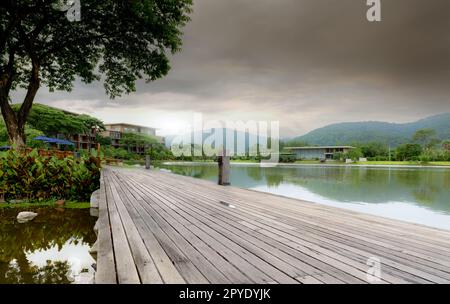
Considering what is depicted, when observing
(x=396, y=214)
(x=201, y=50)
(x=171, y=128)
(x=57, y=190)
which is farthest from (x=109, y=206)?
(x=171, y=128)

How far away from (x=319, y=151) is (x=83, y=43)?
78385 millimetres

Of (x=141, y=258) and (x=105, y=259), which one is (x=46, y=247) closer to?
(x=105, y=259)

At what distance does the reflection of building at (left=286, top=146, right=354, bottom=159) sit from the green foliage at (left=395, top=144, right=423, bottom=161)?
57.4ft

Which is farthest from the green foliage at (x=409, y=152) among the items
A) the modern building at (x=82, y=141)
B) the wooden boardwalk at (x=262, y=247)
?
the modern building at (x=82, y=141)

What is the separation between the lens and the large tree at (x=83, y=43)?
1034 centimetres

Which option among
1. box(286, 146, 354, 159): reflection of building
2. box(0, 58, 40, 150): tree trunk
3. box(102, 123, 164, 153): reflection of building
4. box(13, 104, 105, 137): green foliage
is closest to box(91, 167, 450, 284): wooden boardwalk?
box(0, 58, 40, 150): tree trunk

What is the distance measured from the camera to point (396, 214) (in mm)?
7727

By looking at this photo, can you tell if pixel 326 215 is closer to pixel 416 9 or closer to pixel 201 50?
pixel 416 9

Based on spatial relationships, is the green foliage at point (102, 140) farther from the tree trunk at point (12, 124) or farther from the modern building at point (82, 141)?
the tree trunk at point (12, 124)

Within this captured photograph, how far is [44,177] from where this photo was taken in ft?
29.1

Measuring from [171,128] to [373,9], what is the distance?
4430 inches

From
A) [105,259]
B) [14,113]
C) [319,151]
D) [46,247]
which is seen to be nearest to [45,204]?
[46,247]

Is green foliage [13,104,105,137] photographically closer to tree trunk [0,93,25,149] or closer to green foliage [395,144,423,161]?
tree trunk [0,93,25,149]

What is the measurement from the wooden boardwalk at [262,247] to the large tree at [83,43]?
9.42 meters
